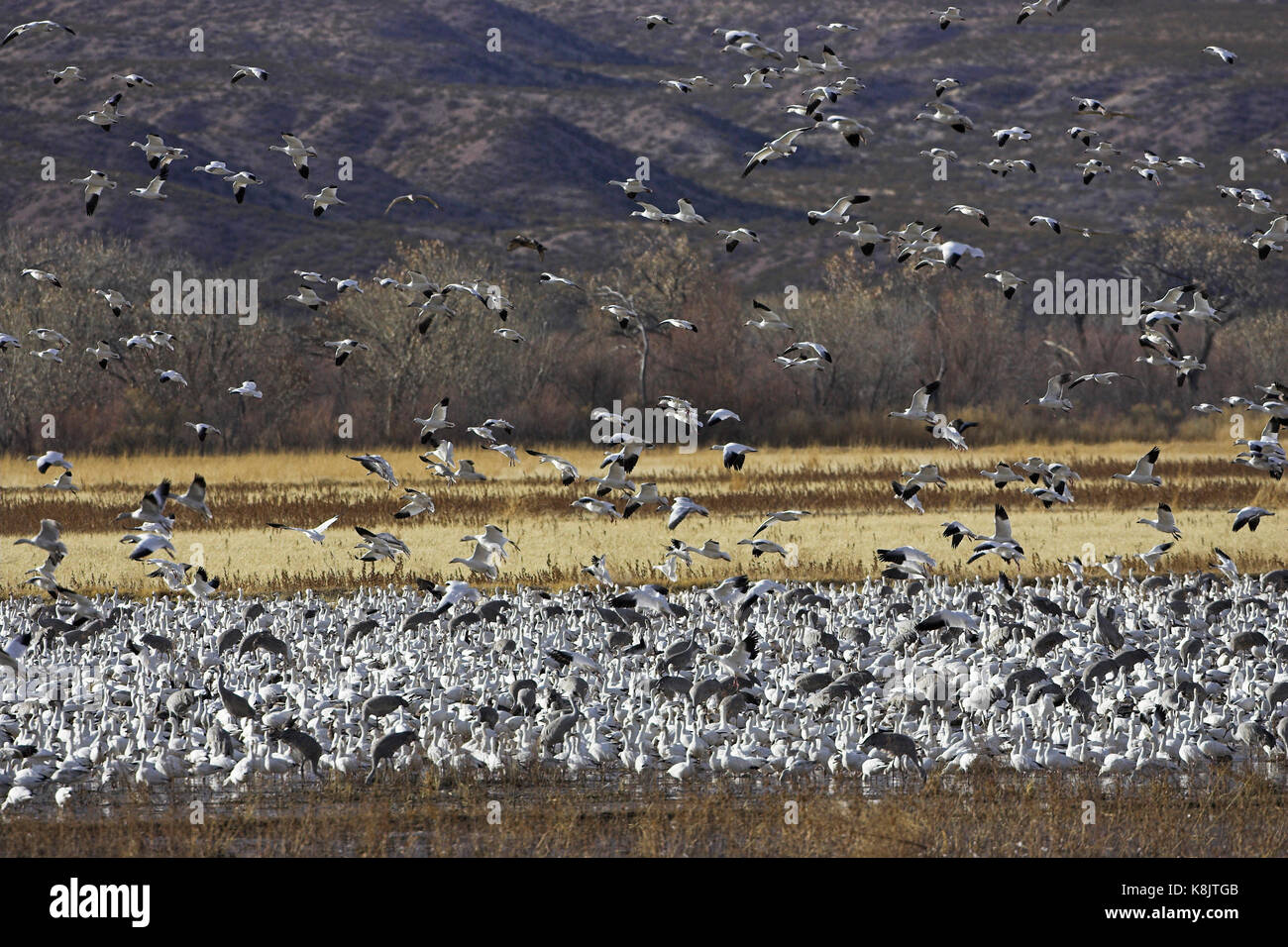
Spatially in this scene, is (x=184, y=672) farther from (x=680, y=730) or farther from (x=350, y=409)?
(x=350, y=409)

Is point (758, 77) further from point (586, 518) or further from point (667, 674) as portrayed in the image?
point (667, 674)

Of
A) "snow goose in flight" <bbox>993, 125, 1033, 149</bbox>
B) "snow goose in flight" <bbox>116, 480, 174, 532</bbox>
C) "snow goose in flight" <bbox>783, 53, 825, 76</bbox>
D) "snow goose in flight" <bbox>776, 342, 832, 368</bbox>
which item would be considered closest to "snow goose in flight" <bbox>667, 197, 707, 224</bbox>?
"snow goose in flight" <bbox>783, 53, 825, 76</bbox>

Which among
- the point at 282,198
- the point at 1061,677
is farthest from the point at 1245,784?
the point at 282,198

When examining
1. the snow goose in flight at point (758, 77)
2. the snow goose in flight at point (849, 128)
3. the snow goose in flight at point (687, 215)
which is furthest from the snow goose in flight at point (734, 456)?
the snow goose in flight at point (758, 77)

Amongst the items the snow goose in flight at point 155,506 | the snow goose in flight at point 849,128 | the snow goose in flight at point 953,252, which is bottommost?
the snow goose in flight at point 155,506

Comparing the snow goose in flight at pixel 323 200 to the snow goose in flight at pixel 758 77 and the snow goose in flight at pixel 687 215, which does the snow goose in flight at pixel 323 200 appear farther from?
the snow goose in flight at pixel 758 77

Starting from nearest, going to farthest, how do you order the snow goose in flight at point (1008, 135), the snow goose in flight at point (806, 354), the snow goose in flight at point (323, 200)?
the snow goose in flight at point (806, 354), the snow goose in flight at point (1008, 135), the snow goose in flight at point (323, 200)

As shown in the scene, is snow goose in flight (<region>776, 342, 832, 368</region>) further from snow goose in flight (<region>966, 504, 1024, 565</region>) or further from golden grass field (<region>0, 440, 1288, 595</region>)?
snow goose in flight (<region>966, 504, 1024, 565</region>)
